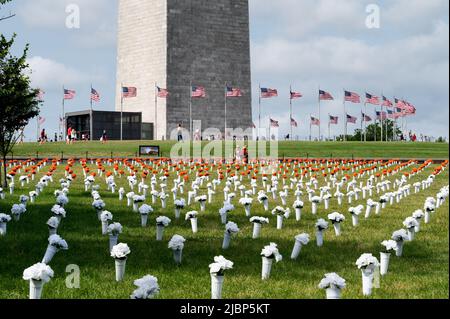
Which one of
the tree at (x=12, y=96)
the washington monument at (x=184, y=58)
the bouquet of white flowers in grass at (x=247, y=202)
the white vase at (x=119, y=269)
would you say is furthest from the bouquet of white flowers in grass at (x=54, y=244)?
the washington monument at (x=184, y=58)

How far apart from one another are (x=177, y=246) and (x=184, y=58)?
74667 millimetres

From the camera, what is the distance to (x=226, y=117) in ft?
281

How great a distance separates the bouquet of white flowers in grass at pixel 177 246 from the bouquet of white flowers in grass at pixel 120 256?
0.92m

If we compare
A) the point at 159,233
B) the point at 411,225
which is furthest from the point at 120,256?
the point at 411,225

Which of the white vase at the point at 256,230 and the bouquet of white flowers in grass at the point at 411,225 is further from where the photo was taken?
the white vase at the point at 256,230

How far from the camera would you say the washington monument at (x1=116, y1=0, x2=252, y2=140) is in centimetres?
8156

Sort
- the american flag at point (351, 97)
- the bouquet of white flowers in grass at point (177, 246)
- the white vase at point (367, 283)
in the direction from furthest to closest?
the american flag at point (351, 97) → the bouquet of white flowers in grass at point (177, 246) → the white vase at point (367, 283)

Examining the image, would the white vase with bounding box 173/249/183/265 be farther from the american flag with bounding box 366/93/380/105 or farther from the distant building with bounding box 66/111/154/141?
the distant building with bounding box 66/111/154/141

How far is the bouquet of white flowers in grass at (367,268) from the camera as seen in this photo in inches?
299

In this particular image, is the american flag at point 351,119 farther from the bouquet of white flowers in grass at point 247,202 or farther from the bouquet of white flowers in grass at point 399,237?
the bouquet of white flowers in grass at point 399,237

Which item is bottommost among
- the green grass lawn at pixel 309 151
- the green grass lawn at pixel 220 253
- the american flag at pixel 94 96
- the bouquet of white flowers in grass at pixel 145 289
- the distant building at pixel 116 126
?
the green grass lawn at pixel 220 253

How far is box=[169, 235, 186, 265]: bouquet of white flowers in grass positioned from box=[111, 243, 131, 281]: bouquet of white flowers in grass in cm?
92

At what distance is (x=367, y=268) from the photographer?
301 inches

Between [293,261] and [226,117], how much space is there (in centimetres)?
7617
